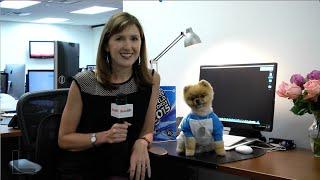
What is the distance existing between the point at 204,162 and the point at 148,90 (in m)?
0.46

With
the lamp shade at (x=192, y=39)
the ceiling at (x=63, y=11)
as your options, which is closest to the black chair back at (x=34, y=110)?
the lamp shade at (x=192, y=39)

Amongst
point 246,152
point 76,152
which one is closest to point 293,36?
point 246,152

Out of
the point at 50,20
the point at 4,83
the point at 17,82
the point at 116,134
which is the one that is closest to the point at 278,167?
the point at 116,134

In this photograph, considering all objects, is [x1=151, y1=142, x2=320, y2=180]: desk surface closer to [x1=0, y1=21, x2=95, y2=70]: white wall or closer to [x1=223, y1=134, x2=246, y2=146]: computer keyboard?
[x1=223, y1=134, x2=246, y2=146]: computer keyboard

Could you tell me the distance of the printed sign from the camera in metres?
2.16

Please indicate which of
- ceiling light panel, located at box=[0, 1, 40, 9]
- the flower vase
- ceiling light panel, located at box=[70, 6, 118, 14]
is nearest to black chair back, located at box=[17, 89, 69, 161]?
the flower vase

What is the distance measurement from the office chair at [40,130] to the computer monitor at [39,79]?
6.42 feet

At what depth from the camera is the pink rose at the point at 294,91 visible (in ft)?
5.87

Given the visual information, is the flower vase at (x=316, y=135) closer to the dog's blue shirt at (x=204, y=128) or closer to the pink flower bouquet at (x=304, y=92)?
the pink flower bouquet at (x=304, y=92)

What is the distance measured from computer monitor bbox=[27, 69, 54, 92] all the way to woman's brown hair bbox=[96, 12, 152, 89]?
7.55 ft

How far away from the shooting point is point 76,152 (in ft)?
5.63

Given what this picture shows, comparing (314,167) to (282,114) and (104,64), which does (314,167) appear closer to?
(282,114)

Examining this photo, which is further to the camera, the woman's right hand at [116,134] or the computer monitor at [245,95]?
the computer monitor at [245,95]

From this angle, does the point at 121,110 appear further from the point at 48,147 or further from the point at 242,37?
the point at 242,37
